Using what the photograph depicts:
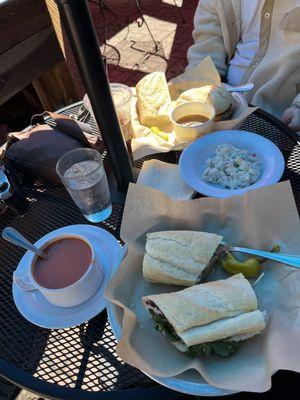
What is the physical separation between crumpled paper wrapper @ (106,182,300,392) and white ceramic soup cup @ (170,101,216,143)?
0.38m

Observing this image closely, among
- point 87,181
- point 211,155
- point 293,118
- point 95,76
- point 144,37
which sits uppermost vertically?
point 95,76

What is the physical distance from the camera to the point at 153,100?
152 cm

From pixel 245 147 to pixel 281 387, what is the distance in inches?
31.9

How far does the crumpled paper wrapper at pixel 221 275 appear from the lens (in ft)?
2.62

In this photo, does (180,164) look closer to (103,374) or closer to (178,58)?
(103,374)

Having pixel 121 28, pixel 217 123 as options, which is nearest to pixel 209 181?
pixel 217 123

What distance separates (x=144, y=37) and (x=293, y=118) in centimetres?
342

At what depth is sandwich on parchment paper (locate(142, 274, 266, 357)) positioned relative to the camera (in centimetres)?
84

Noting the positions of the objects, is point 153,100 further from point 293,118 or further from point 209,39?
point 209,39

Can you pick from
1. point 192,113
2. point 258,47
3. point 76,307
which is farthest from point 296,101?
point 76,307

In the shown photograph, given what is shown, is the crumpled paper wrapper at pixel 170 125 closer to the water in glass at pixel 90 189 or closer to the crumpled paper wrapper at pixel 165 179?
the crumpled paper wrapper at pixel 165 179

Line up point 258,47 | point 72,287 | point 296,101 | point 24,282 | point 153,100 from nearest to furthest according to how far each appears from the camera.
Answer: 1. point 72,287
2. point 24,282
3. point 153,100
4. point 296,101
5. point 258,47

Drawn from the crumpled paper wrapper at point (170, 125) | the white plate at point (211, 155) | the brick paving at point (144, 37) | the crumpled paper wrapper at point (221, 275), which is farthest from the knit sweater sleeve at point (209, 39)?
the brick paving at point (144, 37)

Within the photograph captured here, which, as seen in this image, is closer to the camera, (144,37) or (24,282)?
(24,282)
